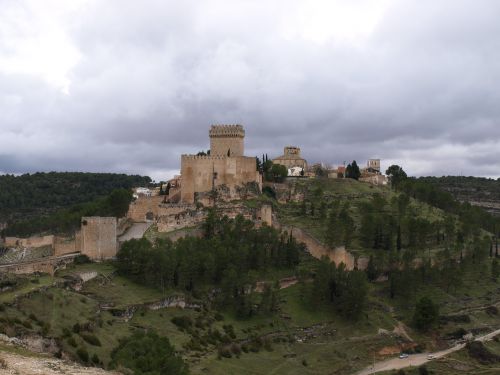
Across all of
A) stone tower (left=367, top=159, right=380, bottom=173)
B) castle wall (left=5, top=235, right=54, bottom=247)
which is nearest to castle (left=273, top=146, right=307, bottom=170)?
stone tower (left=367, top=159, right=380, bottom=173)

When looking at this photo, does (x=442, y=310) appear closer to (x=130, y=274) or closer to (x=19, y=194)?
(x=130, y=274)

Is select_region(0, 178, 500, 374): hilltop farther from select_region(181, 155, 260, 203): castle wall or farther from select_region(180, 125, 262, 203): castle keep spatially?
select_region(181, 155, 260, 203): castle wall

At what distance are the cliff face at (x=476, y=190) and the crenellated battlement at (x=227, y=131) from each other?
95290 mm

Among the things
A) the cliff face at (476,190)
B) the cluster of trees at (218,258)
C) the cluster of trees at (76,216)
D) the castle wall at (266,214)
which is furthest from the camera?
the cliff face at (476,190)

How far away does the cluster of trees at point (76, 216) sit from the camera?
83250 millimetres

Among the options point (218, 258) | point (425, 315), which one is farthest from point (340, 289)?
point (218, 258)

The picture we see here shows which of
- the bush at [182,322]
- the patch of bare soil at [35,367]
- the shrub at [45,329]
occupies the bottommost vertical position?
the bush at [182,322]

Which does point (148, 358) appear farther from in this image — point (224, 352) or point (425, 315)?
point (425, 315)

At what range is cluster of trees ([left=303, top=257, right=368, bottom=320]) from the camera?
61062 millimetres

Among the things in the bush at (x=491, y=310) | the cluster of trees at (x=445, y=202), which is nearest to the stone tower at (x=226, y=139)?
the cluster of trees at (x=445, y=202)

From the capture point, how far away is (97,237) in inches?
2285

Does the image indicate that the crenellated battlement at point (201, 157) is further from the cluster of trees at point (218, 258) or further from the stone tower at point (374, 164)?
the stone tower at point (374, 164)

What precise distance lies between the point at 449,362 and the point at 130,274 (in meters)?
29.5

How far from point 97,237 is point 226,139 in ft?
93.3
